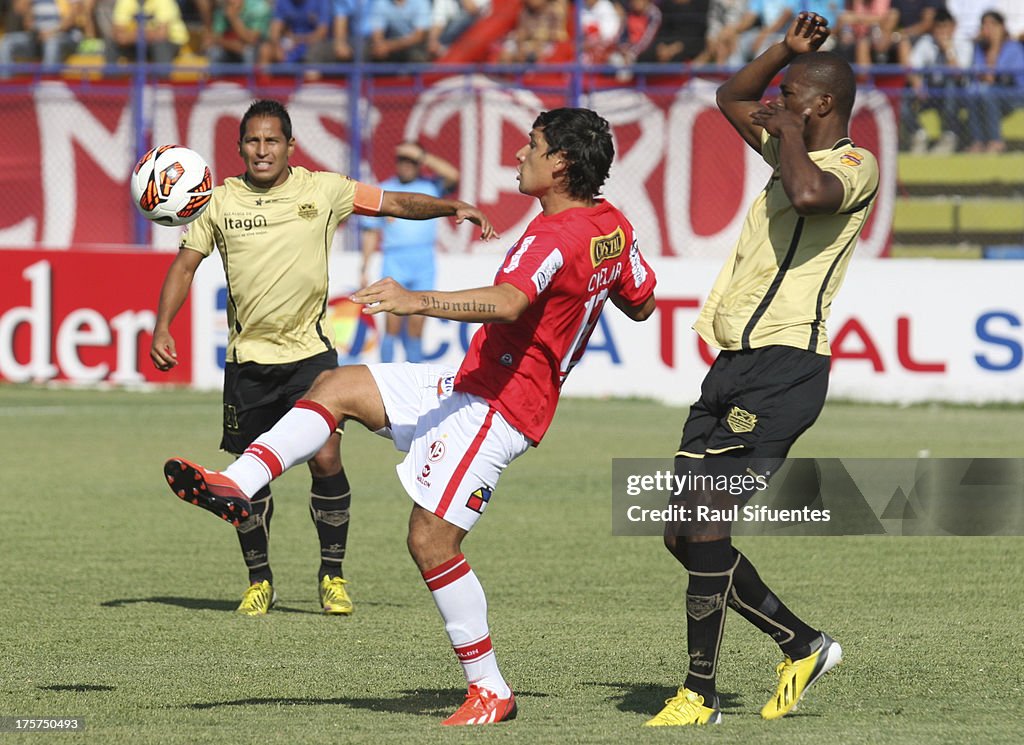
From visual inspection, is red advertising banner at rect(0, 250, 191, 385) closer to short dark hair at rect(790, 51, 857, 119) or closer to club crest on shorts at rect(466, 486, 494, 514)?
club crest on shorts at rect(466, 486, 494, 514)

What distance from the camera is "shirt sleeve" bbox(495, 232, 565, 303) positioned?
17.6 feet

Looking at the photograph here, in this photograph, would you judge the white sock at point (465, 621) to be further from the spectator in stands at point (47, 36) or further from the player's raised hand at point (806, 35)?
the spectator in stands at point (47, 36)

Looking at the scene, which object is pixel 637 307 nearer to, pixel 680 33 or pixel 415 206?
pixel 415 206

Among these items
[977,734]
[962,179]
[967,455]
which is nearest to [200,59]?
[962,179]

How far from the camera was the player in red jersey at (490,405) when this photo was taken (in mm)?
5645

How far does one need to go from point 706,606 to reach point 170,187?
127 inches

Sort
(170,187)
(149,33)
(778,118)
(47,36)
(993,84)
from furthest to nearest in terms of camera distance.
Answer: (47,36)
(149,33)
(993,84)
(170,187)
(778,118)

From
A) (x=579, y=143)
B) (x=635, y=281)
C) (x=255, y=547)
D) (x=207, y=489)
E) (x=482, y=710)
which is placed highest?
(x=579, y=143)

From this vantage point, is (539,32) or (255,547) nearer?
(255,547)

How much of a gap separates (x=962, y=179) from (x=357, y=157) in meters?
6.59

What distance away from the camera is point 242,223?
319 inches

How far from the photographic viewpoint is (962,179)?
18.3 metres

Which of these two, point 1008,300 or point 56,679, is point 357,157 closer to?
point 1008,300

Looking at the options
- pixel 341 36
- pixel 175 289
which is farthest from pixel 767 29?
pixel 175 289
